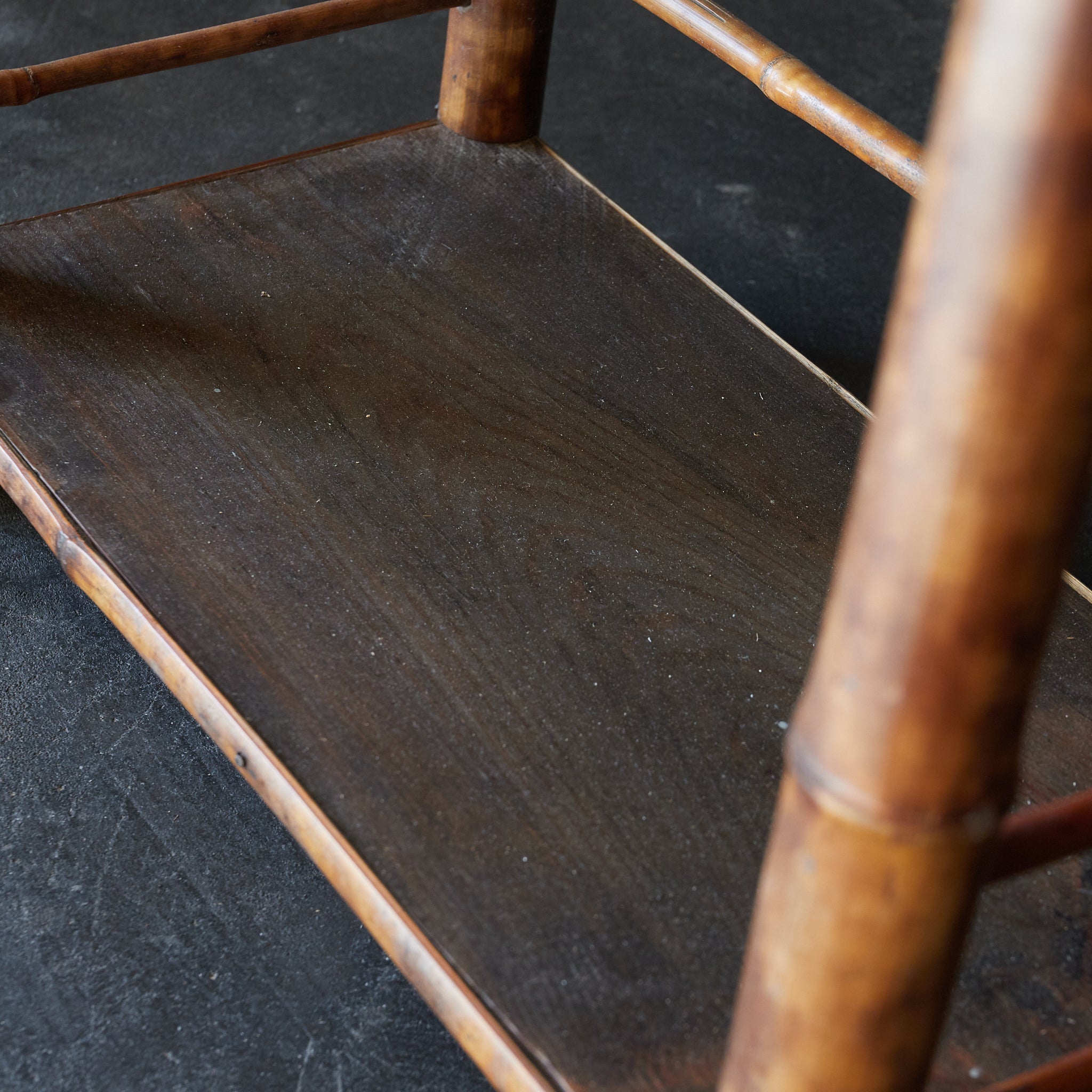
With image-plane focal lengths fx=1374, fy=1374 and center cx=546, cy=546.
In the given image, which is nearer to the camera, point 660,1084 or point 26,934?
point 660,1084

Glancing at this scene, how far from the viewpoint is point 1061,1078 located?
507mm

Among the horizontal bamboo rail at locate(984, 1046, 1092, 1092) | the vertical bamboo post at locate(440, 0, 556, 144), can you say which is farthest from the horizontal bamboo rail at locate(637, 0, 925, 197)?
the horizontal bamboo rail at locate(984, 1046, 1092, 1092)

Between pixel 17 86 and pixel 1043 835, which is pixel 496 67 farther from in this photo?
pixel 1043 835

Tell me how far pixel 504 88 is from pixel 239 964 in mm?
742

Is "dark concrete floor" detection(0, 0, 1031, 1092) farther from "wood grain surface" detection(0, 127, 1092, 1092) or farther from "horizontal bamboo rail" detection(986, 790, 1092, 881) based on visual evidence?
"horizontal bamboo rail" detection(986, 790, 1092, 881)

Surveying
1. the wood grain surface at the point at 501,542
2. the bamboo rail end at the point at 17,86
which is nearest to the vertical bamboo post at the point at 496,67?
the wood grain surface at the point at 501,542

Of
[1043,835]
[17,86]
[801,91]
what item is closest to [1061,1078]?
[1043,835]

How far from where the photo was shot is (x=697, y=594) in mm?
832

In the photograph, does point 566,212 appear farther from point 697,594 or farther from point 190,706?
point 190,706

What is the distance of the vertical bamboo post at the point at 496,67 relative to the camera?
114 cm

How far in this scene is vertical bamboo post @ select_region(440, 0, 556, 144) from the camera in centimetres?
114

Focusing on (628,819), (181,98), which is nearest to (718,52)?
(628,819)

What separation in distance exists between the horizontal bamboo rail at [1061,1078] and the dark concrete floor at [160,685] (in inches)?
15.4

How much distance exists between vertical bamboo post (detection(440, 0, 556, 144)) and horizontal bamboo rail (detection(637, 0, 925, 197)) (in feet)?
0.36
